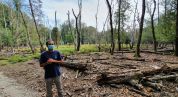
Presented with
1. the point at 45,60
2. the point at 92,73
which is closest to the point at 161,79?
the point at 92,73

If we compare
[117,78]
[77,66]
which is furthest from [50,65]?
[77,66]

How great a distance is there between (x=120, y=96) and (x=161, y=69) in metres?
3.59

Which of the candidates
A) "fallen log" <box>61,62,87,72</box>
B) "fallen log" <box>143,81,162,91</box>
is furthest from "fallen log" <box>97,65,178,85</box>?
"fallen log" <box>61,62,87,72</box>

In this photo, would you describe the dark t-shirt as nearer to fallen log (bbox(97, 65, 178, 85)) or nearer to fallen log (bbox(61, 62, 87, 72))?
fallen log (bbox(97, 65, 178, 85))

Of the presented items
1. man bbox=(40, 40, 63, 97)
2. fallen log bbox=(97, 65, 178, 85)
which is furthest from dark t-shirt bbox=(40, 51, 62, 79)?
fallen log bbox=(97, 65, 178, 85)

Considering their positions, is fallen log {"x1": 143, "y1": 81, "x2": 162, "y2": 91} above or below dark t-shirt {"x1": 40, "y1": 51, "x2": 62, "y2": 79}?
below

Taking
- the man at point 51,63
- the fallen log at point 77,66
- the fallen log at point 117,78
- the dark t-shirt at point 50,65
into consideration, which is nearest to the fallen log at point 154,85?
the fallen log at point 117,78

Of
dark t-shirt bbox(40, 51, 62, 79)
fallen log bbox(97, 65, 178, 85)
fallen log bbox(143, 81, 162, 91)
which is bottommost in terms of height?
fallen log bbox(143, 81, 162, 91)

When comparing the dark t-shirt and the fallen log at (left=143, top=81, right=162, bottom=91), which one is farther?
the fallen log at (left=143, top=81, right=162, bottom=91)

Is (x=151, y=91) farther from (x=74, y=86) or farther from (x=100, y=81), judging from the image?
(x=74, y=86)

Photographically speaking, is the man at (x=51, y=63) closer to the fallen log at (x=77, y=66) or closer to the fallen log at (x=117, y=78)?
the fallen log at (x=117, y=78)

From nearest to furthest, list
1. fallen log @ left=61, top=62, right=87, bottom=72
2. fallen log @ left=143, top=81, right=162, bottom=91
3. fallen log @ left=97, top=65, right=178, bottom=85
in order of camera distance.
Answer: fallen log @ left=143, top=81, right=162, bottom=91 < fallen log @ left=97, top=65, right=178, bottom=85 < fallen log @ left=61, top=62, right=87, bottom=72

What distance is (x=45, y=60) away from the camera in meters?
9.25

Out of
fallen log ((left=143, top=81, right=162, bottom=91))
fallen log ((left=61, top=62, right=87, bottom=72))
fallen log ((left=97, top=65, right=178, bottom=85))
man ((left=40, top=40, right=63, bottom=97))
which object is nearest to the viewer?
man ((left=40, top=40, right=63, bottom=97))
